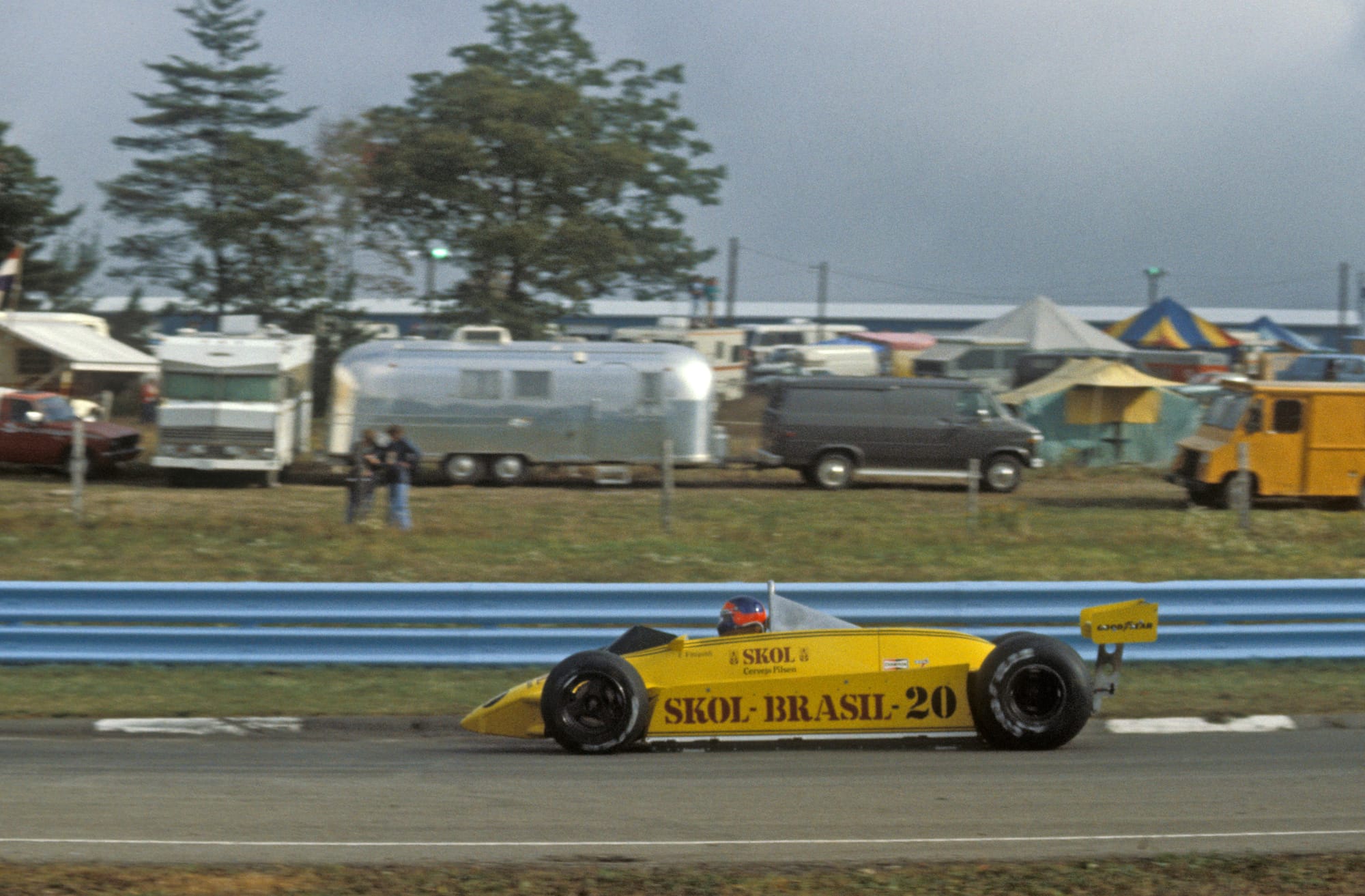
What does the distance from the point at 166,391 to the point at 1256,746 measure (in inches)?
749

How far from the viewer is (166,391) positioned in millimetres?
23406

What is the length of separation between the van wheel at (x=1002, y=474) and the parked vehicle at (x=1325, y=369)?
1076 cm

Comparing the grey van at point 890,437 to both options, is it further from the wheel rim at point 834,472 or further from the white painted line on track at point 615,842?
the white painted line on track at point 615,842

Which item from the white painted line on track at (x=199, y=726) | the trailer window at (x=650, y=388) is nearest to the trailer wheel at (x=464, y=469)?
the trailer window at (x=650, y=388)

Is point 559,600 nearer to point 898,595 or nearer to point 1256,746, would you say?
point 898,595

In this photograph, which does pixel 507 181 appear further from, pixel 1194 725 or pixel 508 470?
pixel 1194 725

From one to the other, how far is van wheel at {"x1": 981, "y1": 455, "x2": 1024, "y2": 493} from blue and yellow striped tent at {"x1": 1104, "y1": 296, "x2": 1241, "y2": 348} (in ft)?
57.3

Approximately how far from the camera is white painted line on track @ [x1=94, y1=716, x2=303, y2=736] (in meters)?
9.52

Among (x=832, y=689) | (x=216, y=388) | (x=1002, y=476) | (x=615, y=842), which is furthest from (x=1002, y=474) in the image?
(x=615, y=842)

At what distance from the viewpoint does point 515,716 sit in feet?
28.3

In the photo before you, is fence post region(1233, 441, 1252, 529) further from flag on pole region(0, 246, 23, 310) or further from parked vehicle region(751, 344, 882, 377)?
flag on pole region(0, 246, 23, 310)

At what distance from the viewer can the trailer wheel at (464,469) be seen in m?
23.6

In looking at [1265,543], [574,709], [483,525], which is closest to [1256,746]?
[574,709]

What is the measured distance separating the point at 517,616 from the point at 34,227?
3627cm
